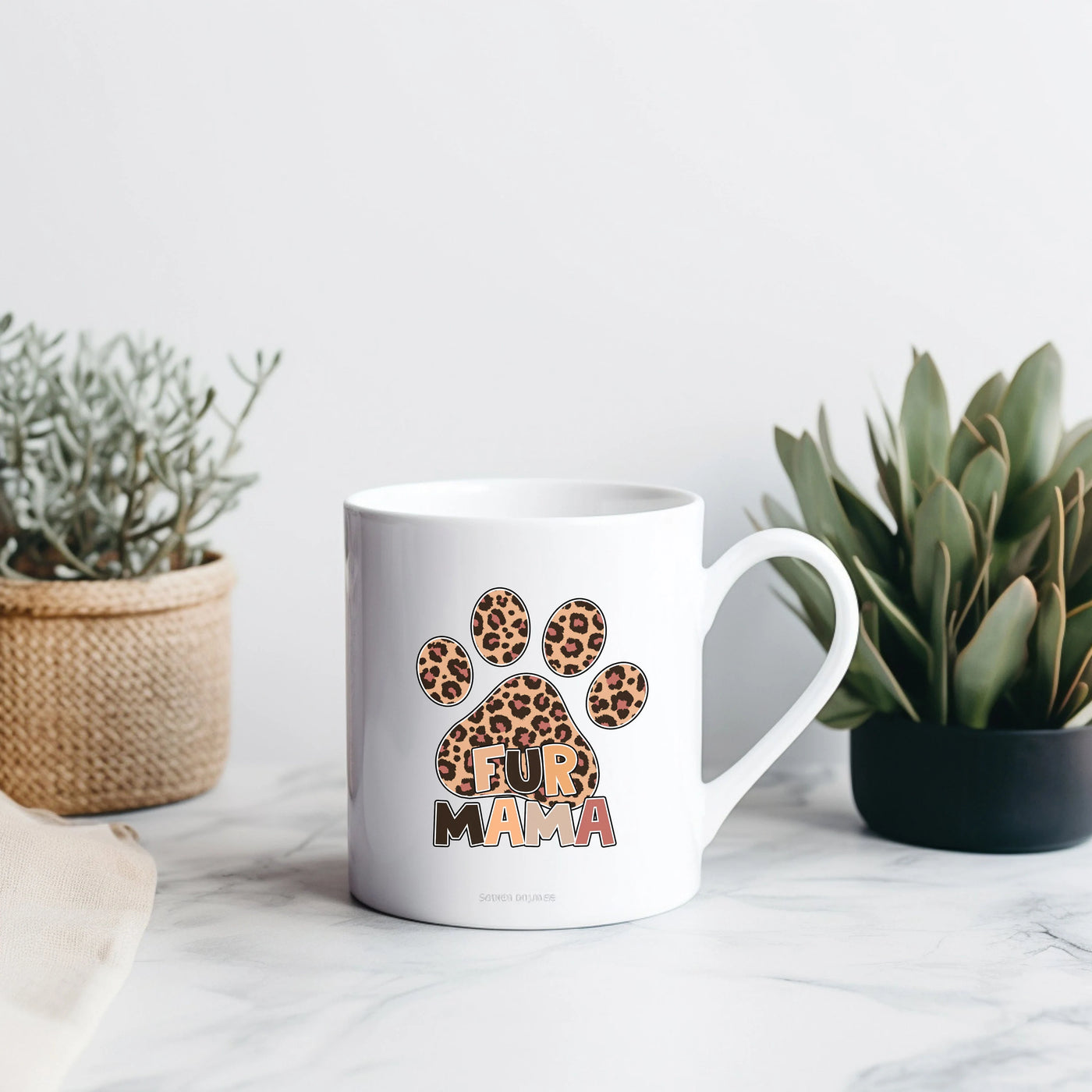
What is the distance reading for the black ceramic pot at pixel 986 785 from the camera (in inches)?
24.3

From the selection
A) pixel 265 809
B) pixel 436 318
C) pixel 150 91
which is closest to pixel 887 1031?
pixel 265 809

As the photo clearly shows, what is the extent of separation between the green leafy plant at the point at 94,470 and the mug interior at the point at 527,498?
0.13 meters

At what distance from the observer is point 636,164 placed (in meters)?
0.78

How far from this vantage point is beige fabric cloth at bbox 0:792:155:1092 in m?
0.42

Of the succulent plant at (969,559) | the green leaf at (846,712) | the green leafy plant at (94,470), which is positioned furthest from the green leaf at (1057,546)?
the green leafy plant at (94,470)

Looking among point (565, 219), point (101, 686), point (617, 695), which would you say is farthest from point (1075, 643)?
point (101, 686)

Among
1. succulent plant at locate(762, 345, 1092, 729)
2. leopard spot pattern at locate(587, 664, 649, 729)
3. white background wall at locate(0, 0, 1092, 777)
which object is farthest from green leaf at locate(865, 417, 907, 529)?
leopard spot pattern at locate(587, 664, 649, 729)

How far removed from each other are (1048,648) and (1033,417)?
0.40 ft

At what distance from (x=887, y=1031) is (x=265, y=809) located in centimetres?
39

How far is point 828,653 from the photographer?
1.90 feet

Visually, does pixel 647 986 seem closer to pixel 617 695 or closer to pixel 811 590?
pixel 617 695

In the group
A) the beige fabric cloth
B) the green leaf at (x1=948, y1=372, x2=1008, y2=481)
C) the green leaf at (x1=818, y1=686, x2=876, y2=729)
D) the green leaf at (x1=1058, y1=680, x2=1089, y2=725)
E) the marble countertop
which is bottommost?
the marble countertop

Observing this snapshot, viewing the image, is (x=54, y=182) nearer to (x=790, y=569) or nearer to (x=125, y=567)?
(x=125, y=567)

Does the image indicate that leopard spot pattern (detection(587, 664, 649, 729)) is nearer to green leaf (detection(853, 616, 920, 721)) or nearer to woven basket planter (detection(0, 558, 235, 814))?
green leaf (detection(853, 616, 920, 721))
